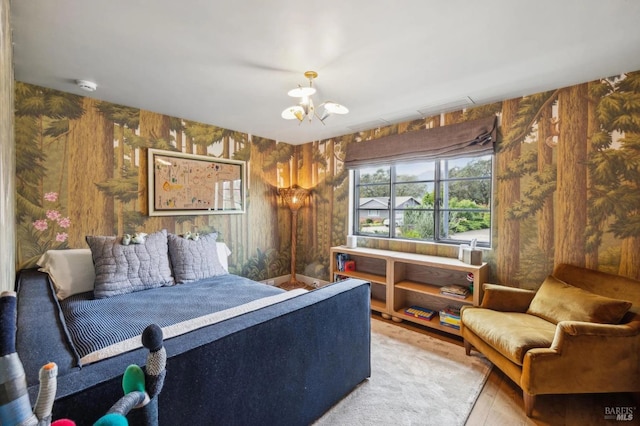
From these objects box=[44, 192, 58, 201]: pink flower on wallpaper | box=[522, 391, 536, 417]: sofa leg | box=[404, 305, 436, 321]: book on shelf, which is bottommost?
box=[522, 391, 536, 417]: sofa leg

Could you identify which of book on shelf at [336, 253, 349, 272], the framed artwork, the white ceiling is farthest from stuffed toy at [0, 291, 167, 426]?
book on shelf at [336, 253, 349, 272]

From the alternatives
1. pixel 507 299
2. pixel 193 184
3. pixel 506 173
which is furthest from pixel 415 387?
pixel 193 184

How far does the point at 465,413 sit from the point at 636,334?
114cm

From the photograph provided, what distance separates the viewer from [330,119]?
129 inches

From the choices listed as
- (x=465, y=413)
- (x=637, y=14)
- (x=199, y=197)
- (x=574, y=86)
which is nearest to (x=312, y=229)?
(x=199, y=197)

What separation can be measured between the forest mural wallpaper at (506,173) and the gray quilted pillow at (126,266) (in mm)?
665

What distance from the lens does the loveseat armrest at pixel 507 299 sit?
7.61ft

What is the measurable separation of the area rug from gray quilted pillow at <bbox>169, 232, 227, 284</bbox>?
1634 mm

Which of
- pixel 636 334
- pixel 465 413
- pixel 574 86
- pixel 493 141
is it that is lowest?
pixel 465 413

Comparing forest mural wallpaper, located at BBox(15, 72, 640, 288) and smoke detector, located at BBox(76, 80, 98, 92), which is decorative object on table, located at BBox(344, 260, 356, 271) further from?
smoke detector, located at BBox(76, 80, 98, 92)

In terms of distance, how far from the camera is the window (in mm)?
2959

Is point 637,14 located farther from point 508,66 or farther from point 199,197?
point 199,197

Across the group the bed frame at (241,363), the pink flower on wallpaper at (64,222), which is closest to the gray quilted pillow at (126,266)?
the bed frame at (241,363)

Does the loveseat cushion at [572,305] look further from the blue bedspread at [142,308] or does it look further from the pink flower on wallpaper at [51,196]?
the pink flower on wallpaper at [51,196]
